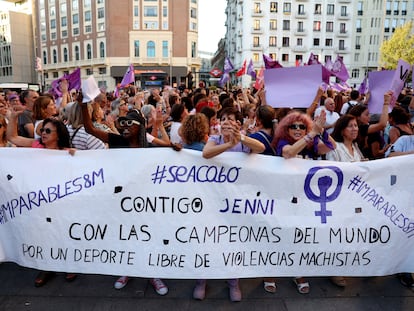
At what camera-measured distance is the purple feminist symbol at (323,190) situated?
3307mm

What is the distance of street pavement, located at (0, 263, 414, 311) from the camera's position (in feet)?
10.7

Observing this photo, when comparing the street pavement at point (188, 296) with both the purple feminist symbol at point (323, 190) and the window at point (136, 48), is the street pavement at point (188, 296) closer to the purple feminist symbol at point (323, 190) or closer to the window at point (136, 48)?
the purple feminist symbol at point (323, 190)

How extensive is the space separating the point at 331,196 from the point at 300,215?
329 millimetres

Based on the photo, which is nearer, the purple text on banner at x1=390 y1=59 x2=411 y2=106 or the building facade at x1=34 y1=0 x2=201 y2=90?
the purple text on banner at x1=390 y1=59 x2=411 y2=106

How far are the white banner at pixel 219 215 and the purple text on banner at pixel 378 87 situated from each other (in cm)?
151

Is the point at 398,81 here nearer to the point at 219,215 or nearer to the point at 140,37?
the point at 219,215

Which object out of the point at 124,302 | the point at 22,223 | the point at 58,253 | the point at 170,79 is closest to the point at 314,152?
the point at 124,302

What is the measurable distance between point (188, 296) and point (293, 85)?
250 cm

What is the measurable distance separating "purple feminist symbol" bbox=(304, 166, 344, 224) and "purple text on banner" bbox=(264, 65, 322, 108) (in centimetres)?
97

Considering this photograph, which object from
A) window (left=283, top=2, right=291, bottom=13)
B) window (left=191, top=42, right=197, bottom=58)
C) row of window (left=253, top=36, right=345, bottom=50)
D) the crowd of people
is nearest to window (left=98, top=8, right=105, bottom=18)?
window (left=191, top=42, right=197, bottom=58)

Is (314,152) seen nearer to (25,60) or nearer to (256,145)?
(256,145)

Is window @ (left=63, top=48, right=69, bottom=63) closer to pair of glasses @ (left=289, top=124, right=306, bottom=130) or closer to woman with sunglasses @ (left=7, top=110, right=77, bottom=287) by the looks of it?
woman with sunglasses @ (left=7, top=110, right=77, bottom=287)

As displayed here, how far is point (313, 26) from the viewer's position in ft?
222

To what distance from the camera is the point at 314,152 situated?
3.57m
